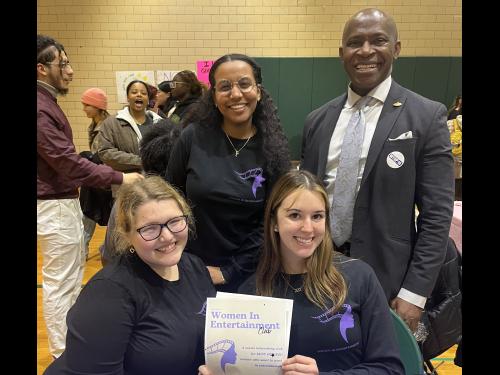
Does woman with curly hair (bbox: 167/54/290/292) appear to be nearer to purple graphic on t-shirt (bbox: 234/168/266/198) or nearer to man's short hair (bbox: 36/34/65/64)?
purple graphic on t-shirt (bbox: 234/168/266/198)

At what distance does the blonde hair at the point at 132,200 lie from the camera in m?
1.41

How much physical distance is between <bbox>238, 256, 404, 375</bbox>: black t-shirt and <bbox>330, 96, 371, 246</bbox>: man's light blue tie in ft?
1.40

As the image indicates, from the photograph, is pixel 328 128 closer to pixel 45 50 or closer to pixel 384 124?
pixel 384 124

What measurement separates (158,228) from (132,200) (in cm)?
14

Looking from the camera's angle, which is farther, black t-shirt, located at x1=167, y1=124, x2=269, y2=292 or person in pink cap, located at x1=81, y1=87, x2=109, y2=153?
person in pink cap, located at x1=81, y1=87, x2=109, y2=153

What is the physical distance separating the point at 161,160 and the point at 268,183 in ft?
2.00

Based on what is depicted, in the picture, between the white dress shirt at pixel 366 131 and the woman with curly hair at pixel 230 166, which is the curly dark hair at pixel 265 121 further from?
the white dress shirt at pixel 366 131

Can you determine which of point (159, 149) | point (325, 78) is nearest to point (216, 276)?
point (159, 149)

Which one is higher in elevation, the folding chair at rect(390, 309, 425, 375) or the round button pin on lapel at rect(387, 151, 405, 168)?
the round button pin on lapel at rect(387, 151, 405, 168)

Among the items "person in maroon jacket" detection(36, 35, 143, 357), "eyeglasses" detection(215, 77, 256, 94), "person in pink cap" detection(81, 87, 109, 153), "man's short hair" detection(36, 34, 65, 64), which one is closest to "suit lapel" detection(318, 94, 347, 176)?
"eyeglasses" detection(215, 77, 256, 94)

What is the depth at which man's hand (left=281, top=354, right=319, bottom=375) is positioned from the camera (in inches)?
50.0
